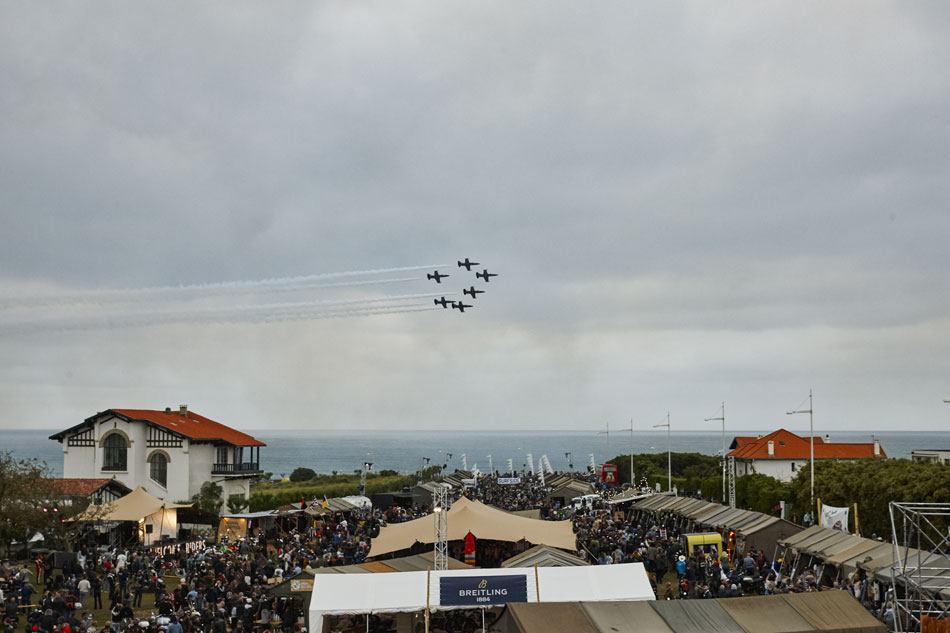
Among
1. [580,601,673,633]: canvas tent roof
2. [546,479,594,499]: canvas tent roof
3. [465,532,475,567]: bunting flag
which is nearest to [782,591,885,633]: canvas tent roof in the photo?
[580,601,673,633]: canvas tent roof

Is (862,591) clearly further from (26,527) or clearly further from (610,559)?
(26,527)

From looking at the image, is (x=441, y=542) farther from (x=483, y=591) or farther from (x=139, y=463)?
(x=139, y=463)

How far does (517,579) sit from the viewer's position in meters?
18.6

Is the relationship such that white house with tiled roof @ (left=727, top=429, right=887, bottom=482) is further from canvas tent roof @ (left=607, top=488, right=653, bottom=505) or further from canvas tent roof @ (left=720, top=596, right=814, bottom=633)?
canvas tent roof @ (left=720, top=596, right=814, bottom=633)

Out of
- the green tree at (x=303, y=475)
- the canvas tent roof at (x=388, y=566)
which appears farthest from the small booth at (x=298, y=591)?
the green tree at (x=303, y=475)

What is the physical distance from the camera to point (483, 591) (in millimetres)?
18516

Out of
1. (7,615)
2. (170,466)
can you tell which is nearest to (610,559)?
(7,615)

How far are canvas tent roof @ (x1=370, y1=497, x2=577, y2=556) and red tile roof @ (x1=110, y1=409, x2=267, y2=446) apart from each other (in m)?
30.5

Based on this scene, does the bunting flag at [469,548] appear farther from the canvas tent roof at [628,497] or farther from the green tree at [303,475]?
the green tree at [303,475]

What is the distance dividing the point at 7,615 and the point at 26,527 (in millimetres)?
12795

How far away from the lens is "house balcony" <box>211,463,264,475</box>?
57.9 m

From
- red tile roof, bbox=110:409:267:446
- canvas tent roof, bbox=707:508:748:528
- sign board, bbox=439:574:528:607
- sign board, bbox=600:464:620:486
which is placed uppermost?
red tile roof, bbox=110:409:267:446

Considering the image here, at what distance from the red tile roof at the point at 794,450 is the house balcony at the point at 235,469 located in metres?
36.7

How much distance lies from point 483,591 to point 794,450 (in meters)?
57.7
